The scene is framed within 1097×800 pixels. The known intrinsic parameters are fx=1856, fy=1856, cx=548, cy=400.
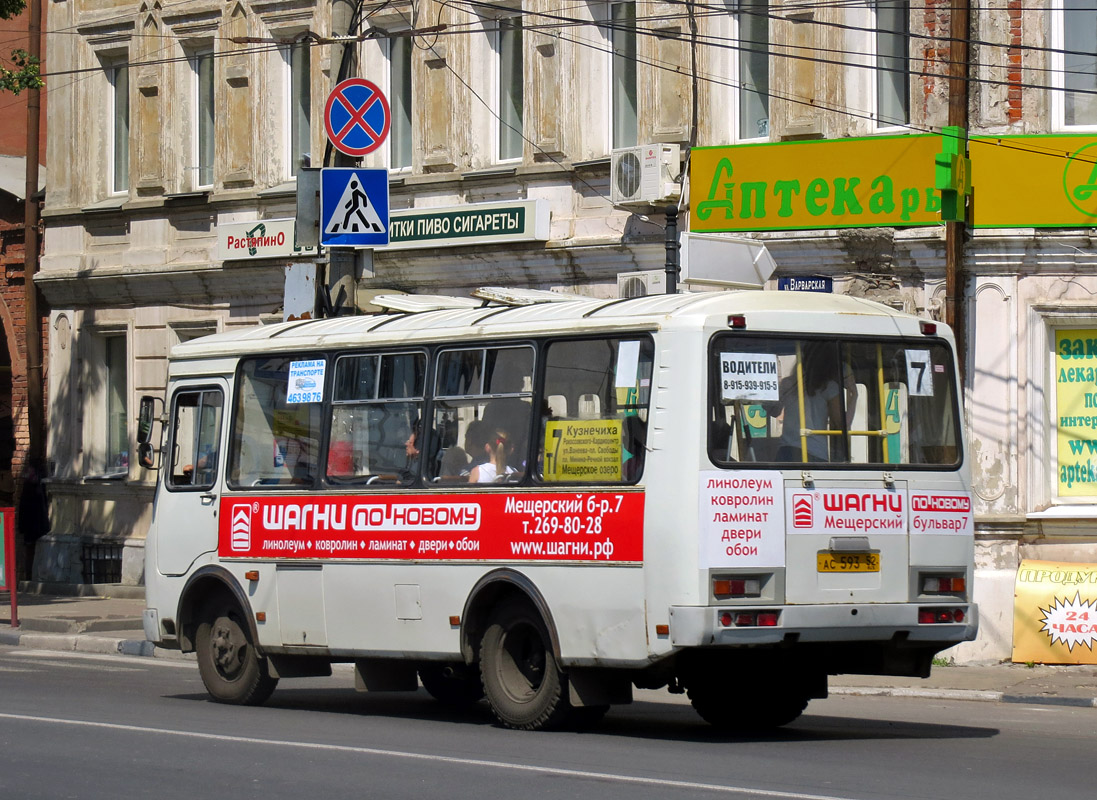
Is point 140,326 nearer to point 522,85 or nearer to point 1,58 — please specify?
point 1,58

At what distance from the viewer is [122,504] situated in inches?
1029

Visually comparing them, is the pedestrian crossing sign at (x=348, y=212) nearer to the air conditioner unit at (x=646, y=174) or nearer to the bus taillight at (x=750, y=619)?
the air conditioner unit at (x=646, y=174)

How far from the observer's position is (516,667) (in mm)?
11742

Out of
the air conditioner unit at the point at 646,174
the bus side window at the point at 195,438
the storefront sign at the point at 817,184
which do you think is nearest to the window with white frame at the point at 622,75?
the air conditioner unit at the point at 646,174

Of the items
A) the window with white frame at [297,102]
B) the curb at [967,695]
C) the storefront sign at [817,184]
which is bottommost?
the curb at [967,695]

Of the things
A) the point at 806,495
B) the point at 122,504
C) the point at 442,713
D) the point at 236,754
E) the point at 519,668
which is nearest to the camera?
A: the point at 236,754

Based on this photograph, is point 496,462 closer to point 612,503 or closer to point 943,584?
point 612,503

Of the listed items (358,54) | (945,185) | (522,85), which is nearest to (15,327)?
(358,54)

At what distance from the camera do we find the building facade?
703 inches

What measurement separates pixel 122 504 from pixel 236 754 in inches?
650

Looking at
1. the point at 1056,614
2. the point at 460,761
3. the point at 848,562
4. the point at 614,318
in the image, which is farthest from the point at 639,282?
the point at 460,761

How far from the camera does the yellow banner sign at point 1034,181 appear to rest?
1762cm

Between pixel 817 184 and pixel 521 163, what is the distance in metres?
4.36

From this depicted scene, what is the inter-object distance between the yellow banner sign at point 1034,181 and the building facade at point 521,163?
71 mm
